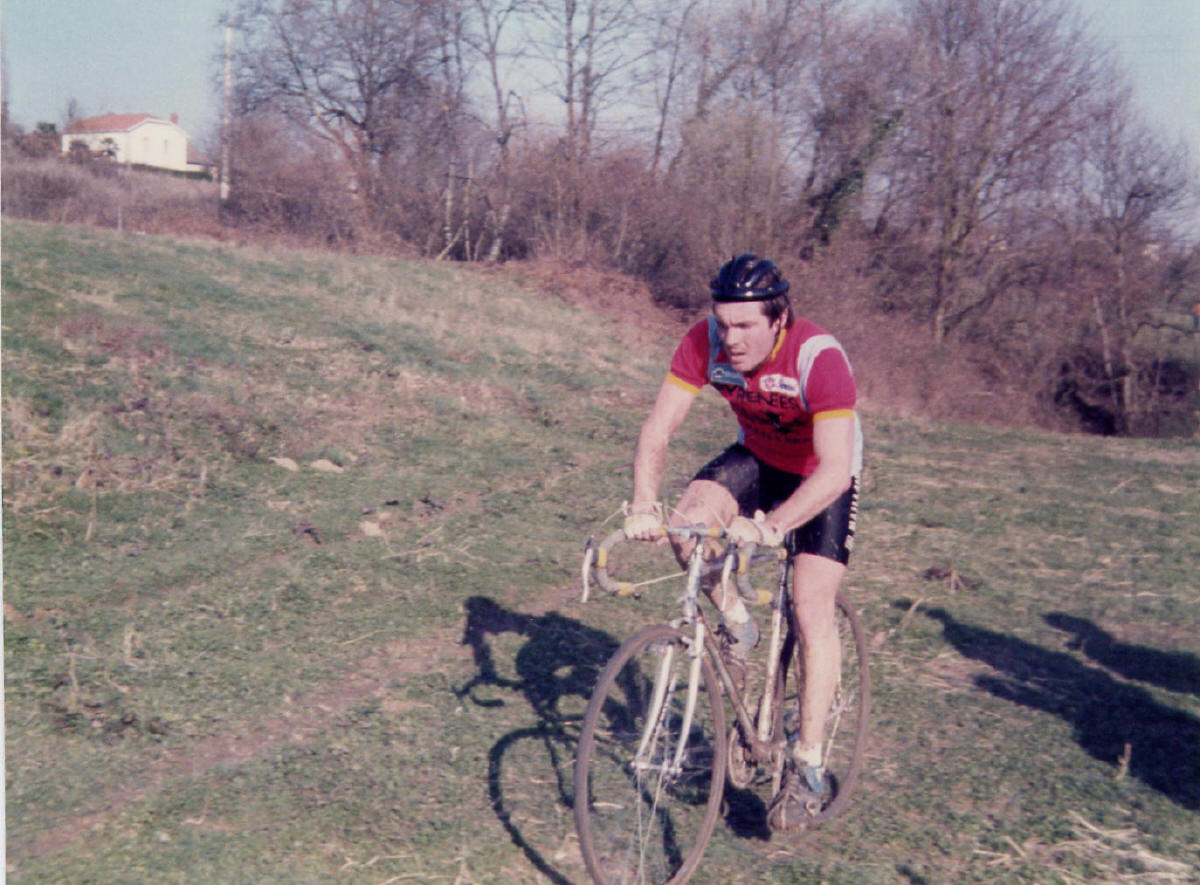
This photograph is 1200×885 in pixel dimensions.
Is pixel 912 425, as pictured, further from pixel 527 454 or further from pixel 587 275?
pixel 587 275

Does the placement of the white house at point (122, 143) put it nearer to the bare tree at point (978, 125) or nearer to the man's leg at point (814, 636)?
the bare tree at point (978, 125)

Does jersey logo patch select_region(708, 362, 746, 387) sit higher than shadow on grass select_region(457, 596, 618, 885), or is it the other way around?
jersey logo patch select_region(708, 362, 746, 387)

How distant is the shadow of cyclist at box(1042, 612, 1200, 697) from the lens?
607cm

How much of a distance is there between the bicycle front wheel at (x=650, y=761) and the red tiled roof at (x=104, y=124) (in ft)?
Answer: 86.5

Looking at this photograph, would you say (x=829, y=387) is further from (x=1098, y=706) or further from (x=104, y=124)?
(x=104, y=124)

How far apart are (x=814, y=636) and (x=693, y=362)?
1140 mm

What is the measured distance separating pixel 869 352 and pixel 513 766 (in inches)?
738

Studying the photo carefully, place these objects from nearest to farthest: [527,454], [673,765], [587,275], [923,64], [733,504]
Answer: [673,765] → [733,504] → [527,454] → [587,275] → [923,64]

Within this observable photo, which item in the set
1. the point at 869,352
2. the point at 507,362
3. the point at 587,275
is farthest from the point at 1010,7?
the point at 507,362

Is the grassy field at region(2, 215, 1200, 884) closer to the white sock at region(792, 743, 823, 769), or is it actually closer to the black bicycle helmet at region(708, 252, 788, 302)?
the white sock at region(792, 743, 823, 769)

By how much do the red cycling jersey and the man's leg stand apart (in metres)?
0.42

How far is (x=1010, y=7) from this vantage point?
26.5 meters

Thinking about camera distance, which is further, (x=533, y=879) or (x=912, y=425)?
(x=912, y=425)

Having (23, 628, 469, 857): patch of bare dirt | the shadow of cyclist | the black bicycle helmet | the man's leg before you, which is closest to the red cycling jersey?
the black bicycle helmet
